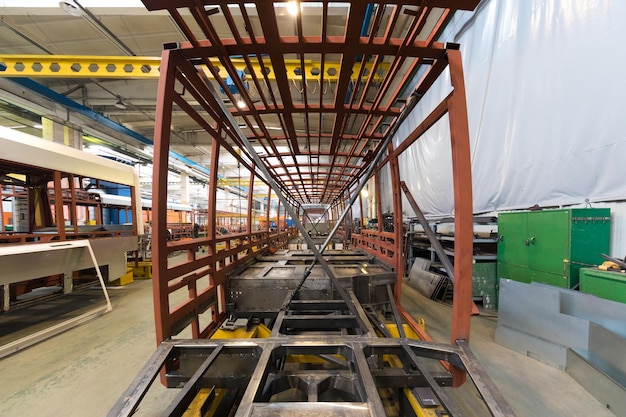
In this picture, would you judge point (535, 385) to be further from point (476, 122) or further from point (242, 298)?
point (476, 122)

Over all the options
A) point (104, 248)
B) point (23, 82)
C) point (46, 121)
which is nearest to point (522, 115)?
point (104, 248)

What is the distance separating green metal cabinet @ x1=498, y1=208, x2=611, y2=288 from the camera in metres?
2.88

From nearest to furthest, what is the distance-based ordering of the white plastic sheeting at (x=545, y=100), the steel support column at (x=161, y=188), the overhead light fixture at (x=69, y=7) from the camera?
the steel support column at (x=161, y=188) < the white plastic sheeting at (x=545, y=100) < the overhead light fixture at (x=69, y=7)

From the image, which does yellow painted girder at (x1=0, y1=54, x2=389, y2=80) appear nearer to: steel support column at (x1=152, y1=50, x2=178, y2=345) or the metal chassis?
steel support column at (x1=152, y1=50, x2=178, y2=345)

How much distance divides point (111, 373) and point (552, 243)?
19.5 feet

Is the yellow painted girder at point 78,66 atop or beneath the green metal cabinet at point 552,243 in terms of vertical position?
atop

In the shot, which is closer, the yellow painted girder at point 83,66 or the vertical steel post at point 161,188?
the vertical steel post at point 161,188

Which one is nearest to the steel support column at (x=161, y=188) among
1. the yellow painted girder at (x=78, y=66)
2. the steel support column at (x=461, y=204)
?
the steel support column at (x=461, y=204)

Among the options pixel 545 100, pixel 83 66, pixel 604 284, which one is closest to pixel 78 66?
pixel 83 66

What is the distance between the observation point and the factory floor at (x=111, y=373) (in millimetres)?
2111

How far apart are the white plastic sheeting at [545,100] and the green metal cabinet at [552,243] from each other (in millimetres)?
253

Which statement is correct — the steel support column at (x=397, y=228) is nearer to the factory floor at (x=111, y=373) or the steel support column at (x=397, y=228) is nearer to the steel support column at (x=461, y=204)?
the factory floor at (x=111, y=373)

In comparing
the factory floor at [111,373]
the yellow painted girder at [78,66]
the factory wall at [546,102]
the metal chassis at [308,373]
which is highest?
the yellow painted girder at [78,66]

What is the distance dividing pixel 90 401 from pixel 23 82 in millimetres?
8441
